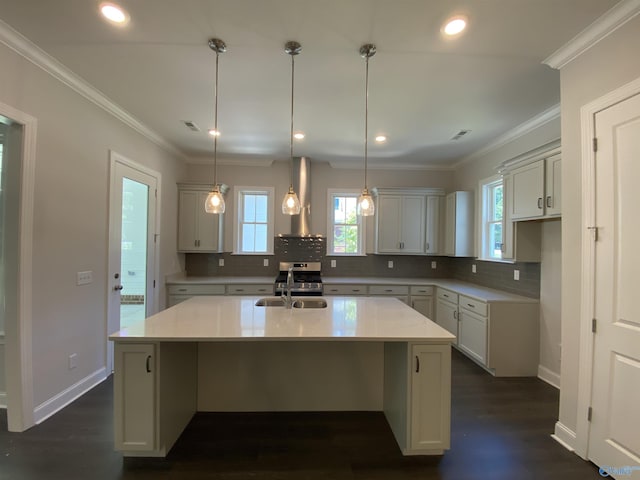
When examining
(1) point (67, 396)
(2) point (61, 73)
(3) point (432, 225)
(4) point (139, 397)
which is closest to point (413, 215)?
(3) point (432, 225)

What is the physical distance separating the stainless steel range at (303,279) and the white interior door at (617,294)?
2.98 meters

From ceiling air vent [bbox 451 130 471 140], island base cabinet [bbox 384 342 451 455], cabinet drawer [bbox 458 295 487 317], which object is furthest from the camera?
ceiling air vent [bbox 451 130 471 140]

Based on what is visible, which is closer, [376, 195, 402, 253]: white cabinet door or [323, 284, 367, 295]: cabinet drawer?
[323, 284, 367, 295]: cabinet drawer

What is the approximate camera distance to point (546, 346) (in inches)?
121

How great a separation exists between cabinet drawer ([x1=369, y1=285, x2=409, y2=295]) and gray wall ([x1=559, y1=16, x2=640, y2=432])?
2.34 m

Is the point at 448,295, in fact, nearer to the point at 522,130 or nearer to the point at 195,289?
the point at 522,130

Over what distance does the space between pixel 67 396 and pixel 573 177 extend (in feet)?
Result: 14.2

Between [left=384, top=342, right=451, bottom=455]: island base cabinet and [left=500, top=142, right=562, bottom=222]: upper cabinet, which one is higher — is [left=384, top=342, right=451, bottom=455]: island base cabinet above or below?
below

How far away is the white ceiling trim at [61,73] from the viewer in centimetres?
200

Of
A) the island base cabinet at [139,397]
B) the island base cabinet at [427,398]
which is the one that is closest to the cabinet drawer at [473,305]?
the island base cabinet at [427,398]

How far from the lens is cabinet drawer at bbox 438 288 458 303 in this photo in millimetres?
3888

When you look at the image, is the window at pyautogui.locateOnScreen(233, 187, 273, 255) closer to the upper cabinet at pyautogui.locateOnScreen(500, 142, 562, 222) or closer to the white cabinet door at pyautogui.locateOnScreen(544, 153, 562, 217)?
the upper cabinet at pyautogui.locateOnScreen(500, 142, 562, 222)

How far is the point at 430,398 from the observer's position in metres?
1.90

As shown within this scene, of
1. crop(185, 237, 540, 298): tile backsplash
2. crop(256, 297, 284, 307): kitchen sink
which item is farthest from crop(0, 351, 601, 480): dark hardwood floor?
crop(185, 237, 540, 298): tile backsplash
